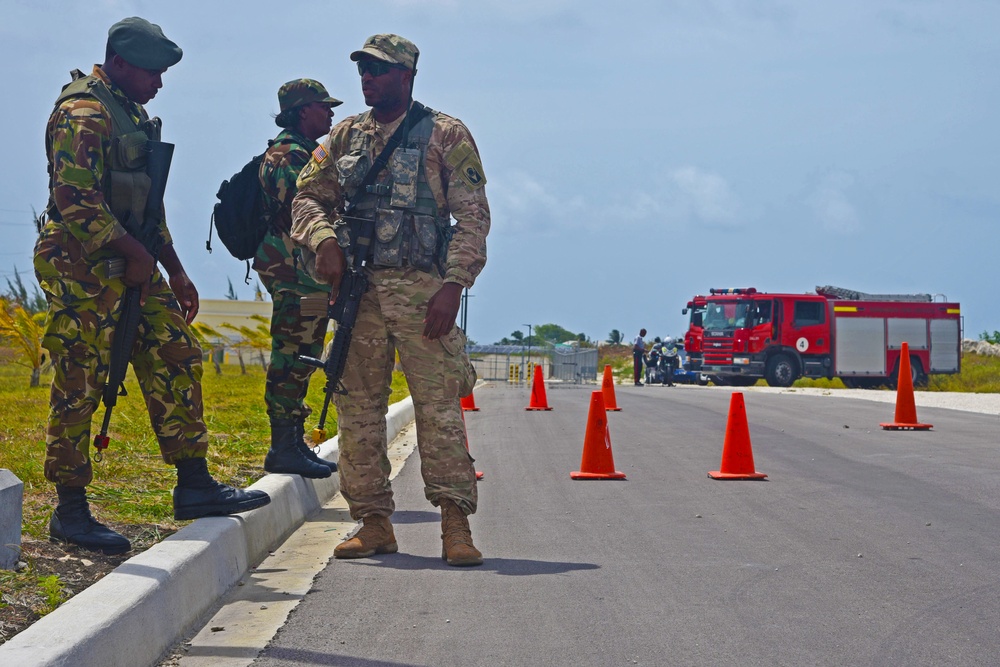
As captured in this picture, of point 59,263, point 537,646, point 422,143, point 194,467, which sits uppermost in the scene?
point 422,143

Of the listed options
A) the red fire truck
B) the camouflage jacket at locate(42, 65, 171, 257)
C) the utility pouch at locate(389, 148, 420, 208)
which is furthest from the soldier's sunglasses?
the red fire truck

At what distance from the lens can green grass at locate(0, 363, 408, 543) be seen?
5.93m

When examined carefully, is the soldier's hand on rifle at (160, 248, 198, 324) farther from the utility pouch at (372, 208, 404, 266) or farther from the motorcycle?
the motorcycle

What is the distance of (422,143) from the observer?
5621mm

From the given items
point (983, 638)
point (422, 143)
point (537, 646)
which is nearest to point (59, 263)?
point (422, 143)

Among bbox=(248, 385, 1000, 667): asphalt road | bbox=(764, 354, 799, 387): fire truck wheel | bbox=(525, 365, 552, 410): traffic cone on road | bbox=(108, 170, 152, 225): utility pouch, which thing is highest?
bbox=(108, 170, 152, 225): utility pouch

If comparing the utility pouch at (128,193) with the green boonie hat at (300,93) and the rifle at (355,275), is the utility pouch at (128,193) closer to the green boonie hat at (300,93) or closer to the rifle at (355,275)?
the rifle at (355,275)

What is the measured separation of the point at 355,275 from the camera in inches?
220

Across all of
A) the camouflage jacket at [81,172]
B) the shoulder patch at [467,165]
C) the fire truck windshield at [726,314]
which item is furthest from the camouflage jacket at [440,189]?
the fire truck windshield at [726,314]

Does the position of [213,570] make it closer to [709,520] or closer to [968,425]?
[709,520]

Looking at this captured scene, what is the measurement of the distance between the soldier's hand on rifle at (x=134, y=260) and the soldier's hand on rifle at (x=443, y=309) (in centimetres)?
120

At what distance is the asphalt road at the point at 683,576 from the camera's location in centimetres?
407

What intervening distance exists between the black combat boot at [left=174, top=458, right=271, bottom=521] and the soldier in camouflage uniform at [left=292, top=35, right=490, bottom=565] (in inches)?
21.1

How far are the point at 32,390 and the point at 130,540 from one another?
12509 millimetres
